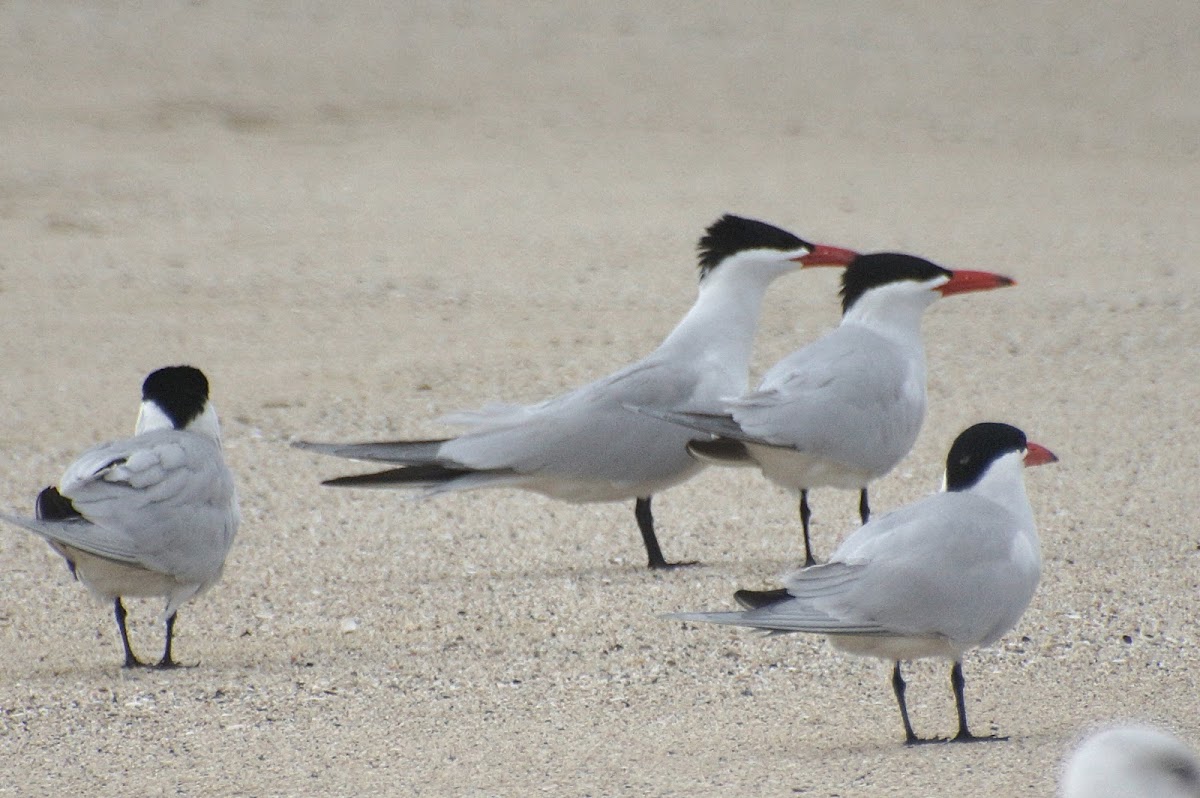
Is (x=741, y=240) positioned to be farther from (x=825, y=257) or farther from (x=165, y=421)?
(x=165, y=421)

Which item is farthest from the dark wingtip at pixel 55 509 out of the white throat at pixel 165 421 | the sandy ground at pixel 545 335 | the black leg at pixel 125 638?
the white throat at pixel 165 421

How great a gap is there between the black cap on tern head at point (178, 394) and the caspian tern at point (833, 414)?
1340 millimetres

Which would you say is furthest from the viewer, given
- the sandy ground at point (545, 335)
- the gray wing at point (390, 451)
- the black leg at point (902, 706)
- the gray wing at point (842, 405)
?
the gray wing at point (390, 451)

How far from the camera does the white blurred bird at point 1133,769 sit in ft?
7.98

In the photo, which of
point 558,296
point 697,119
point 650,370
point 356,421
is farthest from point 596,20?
point 650,370

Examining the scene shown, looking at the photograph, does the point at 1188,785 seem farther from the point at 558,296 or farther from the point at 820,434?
the point at 558,296

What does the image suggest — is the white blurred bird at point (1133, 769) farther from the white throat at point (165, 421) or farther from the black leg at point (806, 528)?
the white throat at point (165, 421)

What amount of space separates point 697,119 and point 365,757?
36.8ft

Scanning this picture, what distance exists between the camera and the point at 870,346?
19.2 ft

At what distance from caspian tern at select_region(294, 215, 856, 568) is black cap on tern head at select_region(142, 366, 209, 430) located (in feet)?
1.34

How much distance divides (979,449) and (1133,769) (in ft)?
6.72

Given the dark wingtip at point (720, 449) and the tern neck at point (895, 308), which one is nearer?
the dark wingtip at point (720, 449)

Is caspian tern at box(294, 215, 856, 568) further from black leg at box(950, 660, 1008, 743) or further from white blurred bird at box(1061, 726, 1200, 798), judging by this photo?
white blurred bird at box(1061, 726, 1200, 798)

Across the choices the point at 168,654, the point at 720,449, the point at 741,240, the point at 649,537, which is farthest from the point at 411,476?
the point at 741,240
